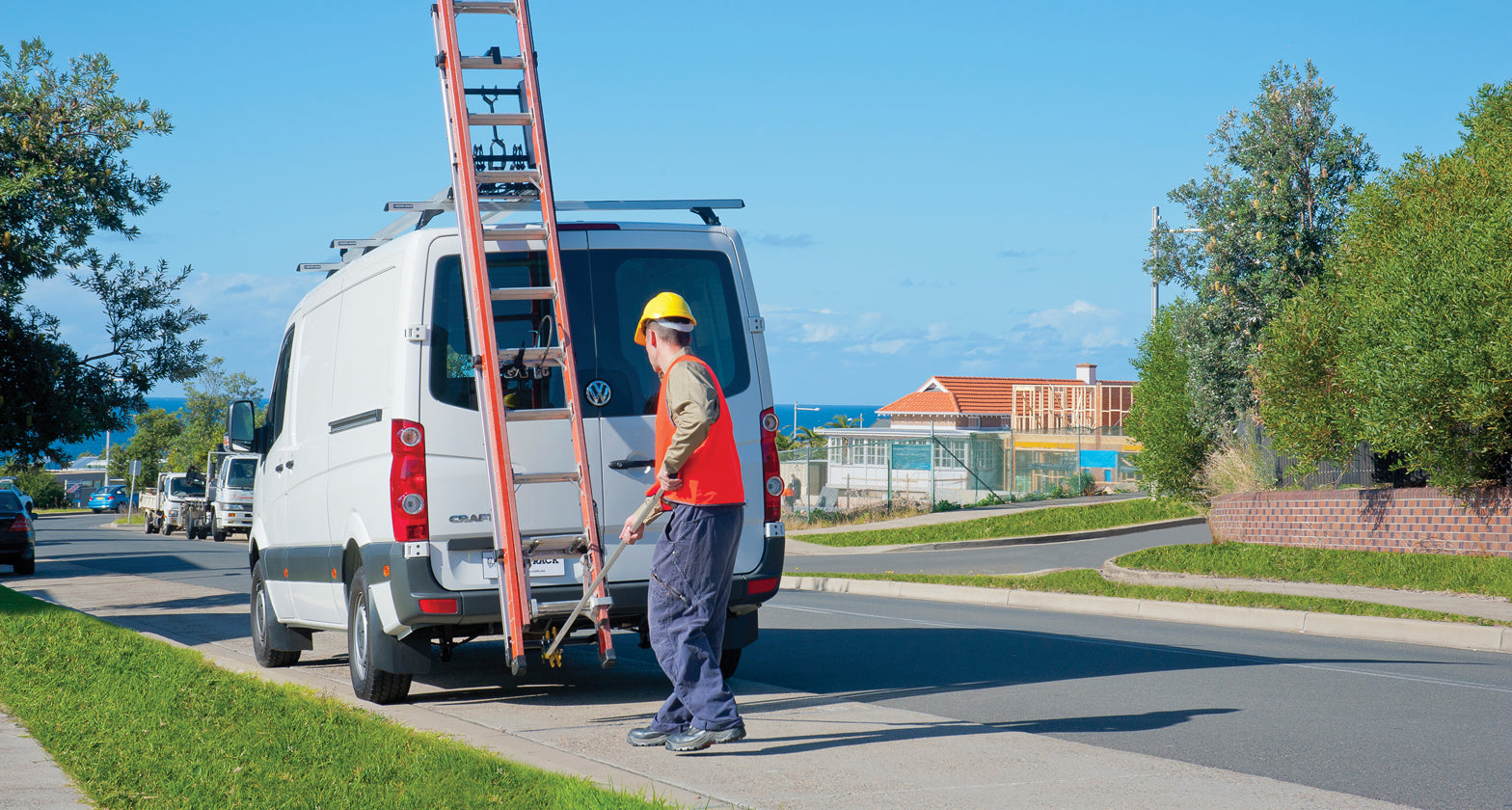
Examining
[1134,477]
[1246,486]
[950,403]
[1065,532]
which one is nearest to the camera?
[1246,486]

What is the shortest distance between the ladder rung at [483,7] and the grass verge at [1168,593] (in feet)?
32.1

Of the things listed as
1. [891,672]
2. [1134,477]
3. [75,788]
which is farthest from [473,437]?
[1134,477]

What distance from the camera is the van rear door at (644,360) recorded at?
7332 millimetres

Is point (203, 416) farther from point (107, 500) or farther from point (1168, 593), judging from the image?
point (1168, 593)

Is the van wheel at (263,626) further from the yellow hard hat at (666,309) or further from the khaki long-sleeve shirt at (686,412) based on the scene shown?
the yellow hard hat at (666,309)

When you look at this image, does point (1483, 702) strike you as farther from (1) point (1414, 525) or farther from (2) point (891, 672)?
(1) point (1414, 525)

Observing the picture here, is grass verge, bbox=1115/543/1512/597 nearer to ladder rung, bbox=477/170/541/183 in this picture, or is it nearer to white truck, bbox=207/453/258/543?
ladder rung, bbox=477/170/541/183

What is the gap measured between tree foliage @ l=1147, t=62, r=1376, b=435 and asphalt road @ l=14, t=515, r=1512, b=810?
9.39 meters

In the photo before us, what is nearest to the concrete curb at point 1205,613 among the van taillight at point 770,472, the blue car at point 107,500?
the van taillight at point 770,472

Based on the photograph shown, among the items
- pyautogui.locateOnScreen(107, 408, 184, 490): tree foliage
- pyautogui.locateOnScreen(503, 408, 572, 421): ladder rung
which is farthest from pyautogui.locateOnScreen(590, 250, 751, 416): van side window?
pyautogui.locateOnScreen(107, 408, 184, 490): tree foliage

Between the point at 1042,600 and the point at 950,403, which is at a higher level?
the point at 950,403

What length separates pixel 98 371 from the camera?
1848cm

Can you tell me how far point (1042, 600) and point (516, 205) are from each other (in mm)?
9987

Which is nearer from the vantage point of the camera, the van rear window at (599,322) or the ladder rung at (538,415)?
the ladder rung at (538,415)
